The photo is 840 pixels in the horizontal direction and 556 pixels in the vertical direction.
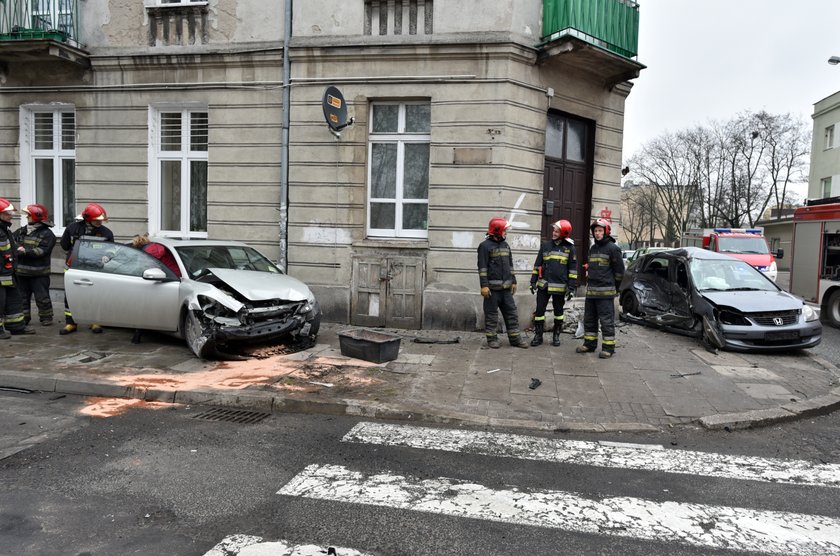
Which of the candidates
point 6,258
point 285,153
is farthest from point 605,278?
point 6,258

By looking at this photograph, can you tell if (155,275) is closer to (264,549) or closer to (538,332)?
(264,549)

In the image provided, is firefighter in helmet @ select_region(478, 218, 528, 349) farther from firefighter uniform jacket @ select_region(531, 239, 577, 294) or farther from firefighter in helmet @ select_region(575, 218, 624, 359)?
firefighter in helmet @ select_region(575, 218, 624, 359)

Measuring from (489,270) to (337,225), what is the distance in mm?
3216

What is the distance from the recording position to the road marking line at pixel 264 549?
3.03 metres

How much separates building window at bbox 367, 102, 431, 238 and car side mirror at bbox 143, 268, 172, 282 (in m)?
4.03

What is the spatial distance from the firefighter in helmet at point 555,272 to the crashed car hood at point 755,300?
2379mm

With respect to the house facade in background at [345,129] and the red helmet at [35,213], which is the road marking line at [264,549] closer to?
the house facade in background at [345,129]

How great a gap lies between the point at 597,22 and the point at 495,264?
201 inches

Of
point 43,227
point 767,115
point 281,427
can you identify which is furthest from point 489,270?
point 767,115

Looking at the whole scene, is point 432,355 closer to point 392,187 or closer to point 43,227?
point 392,187

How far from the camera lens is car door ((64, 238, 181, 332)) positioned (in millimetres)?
7613

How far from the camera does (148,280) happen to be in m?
7.62

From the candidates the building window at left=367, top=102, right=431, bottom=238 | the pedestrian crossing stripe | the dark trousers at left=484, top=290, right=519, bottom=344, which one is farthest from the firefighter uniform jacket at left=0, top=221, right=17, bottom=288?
the dark trousers at left=484, top=290, right=519, bottom=344


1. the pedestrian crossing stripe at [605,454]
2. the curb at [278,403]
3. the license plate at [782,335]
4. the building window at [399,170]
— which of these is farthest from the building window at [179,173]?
the license plate at [782,335]
